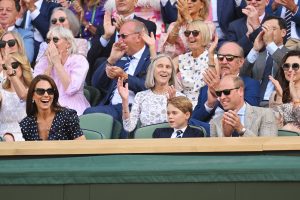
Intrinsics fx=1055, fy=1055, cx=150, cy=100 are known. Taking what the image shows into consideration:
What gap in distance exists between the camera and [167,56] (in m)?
11.0

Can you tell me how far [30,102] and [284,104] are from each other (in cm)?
250

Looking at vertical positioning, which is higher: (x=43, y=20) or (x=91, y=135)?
(x=43, y=20)

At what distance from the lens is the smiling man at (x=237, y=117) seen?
32.0ft

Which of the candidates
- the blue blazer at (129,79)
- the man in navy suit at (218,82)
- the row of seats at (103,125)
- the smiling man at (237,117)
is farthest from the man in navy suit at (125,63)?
the smiling man at (237,117)

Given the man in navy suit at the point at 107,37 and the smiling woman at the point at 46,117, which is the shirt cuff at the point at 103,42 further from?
the smiling woman at the point at 46,117

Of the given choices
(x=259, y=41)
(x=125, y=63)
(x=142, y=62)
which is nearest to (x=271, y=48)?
(x=259, y=41)

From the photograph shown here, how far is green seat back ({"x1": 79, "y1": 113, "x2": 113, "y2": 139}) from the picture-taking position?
10555mm

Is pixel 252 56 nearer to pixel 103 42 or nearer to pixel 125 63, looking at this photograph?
pixel 125 63

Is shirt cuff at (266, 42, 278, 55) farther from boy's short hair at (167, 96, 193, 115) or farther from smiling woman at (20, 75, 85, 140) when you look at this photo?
smiling woman at (20, 75, 85, 140)

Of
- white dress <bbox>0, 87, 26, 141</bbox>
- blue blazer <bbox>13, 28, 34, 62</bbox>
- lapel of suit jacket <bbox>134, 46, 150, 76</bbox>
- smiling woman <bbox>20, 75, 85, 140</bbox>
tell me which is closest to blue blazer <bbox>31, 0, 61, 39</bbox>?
blue blazer <bbox>13, 28, 34, 62</bbox>

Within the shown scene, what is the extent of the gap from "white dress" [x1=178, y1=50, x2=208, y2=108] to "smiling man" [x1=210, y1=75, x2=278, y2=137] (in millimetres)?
888

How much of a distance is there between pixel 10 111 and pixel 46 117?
1.07 meters

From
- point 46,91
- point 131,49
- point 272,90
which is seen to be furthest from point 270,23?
point 46,91

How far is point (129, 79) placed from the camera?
37.2 ft
